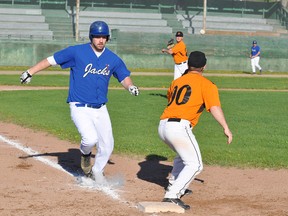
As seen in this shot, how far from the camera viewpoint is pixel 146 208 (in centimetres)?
819

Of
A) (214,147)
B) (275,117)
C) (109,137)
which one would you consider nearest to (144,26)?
(275,117)

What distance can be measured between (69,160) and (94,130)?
2.18 metres

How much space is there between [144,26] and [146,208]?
151ft

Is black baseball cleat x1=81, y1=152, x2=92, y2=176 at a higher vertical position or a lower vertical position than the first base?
lower

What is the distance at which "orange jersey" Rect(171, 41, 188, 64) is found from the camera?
21928 mm

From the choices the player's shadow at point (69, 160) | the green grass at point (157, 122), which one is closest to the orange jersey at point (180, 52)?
the green grass at point (157, 122)

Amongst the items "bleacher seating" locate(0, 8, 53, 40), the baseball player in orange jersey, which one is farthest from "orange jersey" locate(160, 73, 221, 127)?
"bleacher seating" locate(0, 8, 53, 40)

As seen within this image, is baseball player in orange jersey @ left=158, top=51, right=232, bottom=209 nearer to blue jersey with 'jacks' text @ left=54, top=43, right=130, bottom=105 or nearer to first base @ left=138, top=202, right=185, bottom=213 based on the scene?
first base @ left=138, top=202, right=185, bottom=213

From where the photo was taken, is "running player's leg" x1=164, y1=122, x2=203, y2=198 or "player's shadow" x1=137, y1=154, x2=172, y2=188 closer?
"running player's leg" x1=164, y1=122, x2=203, y2=198

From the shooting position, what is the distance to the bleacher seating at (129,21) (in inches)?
2074

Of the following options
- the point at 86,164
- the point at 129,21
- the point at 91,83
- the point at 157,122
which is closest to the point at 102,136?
the point at 86,164

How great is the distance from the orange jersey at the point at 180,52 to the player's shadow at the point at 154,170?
32.2ft

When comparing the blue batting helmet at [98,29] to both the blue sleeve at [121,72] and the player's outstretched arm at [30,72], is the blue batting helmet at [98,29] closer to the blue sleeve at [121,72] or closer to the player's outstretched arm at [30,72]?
the blue sleeve at [121,72]

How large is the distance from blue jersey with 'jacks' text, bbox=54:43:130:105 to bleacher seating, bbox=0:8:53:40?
37181mm
